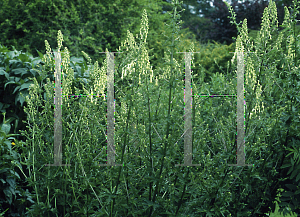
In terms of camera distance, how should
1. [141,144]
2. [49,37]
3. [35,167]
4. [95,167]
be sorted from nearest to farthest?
[141,144], [95,167], [35,167], [49,37]

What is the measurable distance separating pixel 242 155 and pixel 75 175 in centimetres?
130

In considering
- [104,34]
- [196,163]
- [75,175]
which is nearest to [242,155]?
[196,163]

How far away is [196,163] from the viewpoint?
2215 mm

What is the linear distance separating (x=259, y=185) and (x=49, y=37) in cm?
805

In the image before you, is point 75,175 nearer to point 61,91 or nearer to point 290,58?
point 61,91

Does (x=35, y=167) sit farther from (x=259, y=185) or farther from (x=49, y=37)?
(x=49, y=37)

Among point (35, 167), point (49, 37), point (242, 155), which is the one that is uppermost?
point (49, 37)

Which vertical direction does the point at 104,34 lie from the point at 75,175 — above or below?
above

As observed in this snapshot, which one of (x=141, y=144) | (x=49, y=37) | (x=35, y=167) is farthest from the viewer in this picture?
(x=49, y=37)

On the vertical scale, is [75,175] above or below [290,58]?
below

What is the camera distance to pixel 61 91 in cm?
237

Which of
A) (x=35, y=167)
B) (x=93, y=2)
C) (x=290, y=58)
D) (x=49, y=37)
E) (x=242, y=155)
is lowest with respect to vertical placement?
(x=35, y=167)

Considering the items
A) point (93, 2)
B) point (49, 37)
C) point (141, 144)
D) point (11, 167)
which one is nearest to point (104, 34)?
point (93, 2)

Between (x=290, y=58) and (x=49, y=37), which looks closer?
(x=290, y=58)
